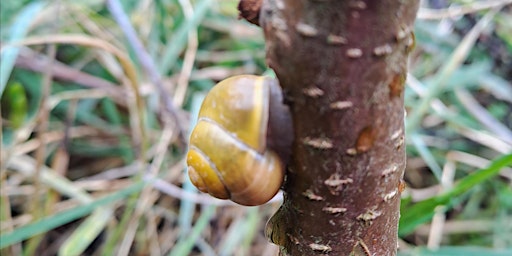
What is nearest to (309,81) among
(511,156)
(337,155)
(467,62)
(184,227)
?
(337,155)

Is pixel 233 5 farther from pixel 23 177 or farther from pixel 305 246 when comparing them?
A: pixel 305 246

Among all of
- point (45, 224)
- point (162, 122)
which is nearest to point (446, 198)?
point (45, 224)

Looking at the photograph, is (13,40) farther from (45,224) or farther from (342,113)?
(342,113)

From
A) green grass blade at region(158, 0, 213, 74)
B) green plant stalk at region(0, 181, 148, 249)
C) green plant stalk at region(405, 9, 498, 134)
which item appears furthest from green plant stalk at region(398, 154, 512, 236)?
green grass blade at region(158, 0, 213, 74)

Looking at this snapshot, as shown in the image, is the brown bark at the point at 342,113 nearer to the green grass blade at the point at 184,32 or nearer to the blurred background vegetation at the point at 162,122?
the blurred background vegetation at the point at 162,122

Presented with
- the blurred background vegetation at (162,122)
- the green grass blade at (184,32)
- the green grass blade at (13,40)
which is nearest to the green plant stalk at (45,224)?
the blurred background vegetation at (162,122)

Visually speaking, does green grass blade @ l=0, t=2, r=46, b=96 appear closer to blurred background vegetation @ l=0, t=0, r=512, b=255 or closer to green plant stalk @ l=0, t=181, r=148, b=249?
blurred background vegetation @ l=0, t=0, r=512, b=255
